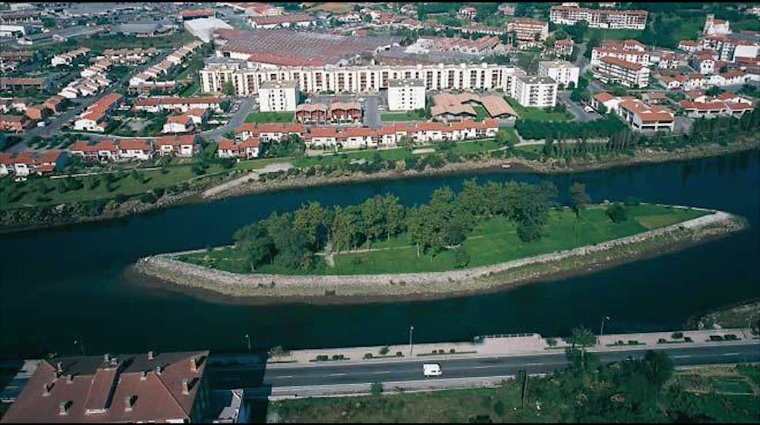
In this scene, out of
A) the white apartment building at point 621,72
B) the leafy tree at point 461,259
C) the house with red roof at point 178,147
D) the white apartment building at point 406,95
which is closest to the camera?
the leafy tree at point 461,259

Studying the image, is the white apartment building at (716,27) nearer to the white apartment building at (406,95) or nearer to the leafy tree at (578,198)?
the white apartment building at (406,95)

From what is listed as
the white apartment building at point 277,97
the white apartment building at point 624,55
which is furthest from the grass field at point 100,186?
the white apartment building at point 624,55

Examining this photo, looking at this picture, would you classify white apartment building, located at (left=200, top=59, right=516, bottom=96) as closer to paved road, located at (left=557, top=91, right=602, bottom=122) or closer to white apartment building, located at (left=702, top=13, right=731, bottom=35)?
paved road, located at (left=557, top=91, right=602, bottom=122)

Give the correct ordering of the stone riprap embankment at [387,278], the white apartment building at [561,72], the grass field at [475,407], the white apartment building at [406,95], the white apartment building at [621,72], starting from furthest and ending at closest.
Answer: the white apartment building at [621,72]
the white apartment building at [561,72]
the white apartment building at [406,95]
the stone riprap embankment at [387,278]
the grass field at [475,407]

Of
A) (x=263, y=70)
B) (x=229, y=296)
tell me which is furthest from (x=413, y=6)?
(x=229, y=296)

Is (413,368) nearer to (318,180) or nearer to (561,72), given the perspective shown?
(318,180)

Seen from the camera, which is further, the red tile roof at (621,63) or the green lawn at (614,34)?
the green lawn at (614,34)

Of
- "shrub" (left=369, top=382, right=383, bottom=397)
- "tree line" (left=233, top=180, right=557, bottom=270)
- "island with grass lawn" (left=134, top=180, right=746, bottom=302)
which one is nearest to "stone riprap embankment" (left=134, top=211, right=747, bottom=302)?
"island with grass lawn" (left=134, top=180, right=746, bottom=302)
